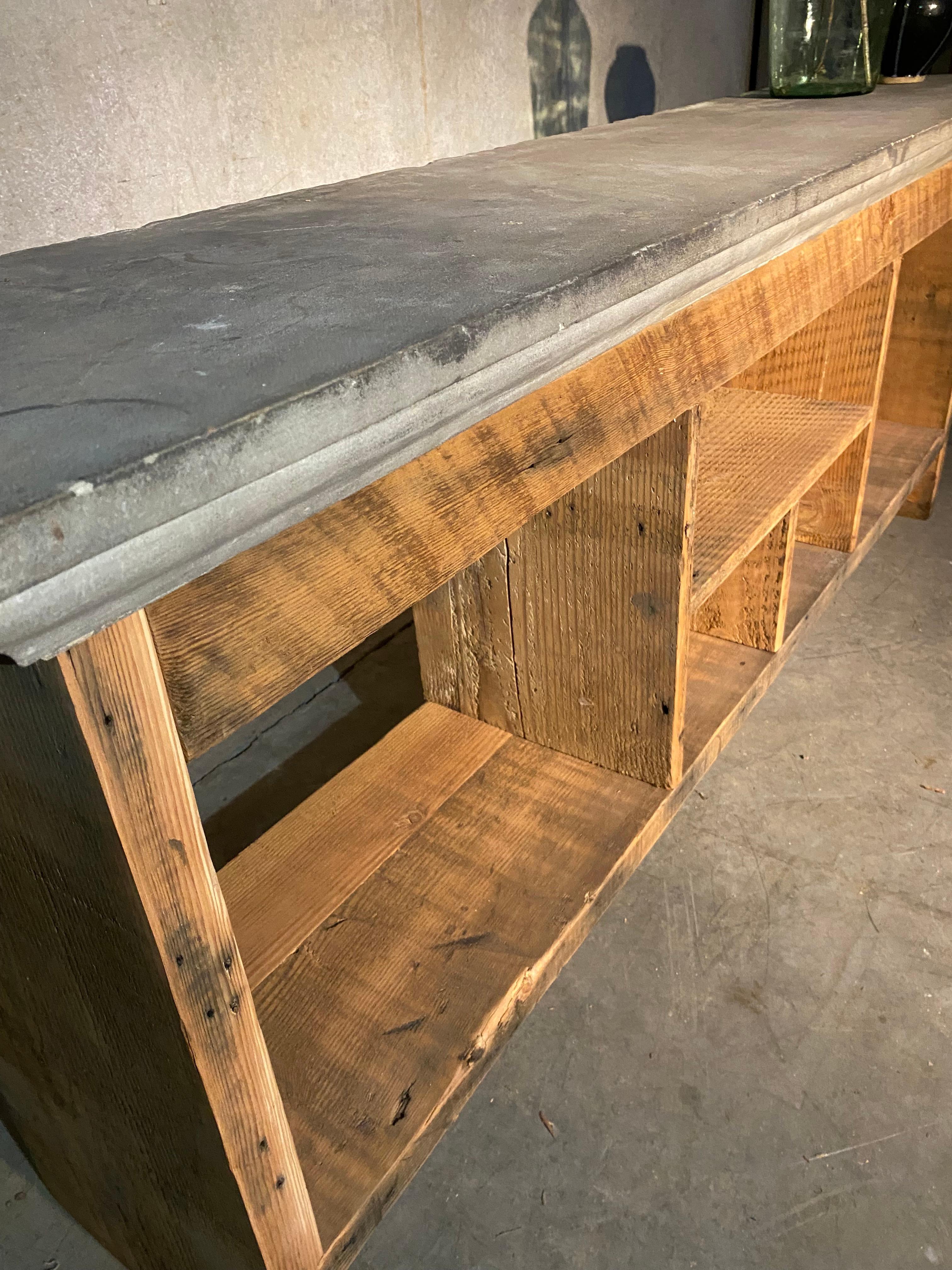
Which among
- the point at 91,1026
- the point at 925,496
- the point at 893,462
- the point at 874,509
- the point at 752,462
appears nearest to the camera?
the point at 91,1026

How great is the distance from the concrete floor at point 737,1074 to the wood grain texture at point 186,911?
46 cm

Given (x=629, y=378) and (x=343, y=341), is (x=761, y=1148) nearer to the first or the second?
(x=629, y=378)

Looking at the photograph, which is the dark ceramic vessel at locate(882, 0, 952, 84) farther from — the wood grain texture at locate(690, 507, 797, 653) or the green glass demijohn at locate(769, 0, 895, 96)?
the wood grain texture at locate(690, 507, 797, 653)

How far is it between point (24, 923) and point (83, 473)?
0.48m

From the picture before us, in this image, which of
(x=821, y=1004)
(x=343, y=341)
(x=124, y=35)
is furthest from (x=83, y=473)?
(x=821, y=1004)

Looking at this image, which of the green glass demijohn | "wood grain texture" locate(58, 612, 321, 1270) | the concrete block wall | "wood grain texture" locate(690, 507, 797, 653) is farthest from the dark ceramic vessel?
"wood grain texture" locate(58, 612, 321, 1270)

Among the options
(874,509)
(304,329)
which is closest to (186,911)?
(304,329)

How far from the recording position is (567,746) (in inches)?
56.6

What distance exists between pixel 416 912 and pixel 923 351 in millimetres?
2056

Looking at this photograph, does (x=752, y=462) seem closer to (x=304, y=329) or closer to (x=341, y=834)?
(x=341, y=834)

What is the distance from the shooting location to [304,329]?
61cm

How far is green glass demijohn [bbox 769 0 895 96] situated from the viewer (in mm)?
1759

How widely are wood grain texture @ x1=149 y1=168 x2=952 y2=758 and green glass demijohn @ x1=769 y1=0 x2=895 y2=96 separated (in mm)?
1127

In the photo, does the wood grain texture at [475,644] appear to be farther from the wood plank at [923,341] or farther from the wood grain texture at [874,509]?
the wood plank at [923,341]
